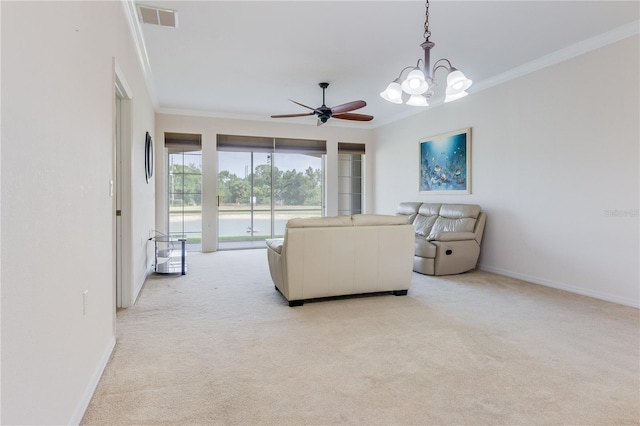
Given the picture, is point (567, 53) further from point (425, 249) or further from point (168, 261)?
point (168, 261)

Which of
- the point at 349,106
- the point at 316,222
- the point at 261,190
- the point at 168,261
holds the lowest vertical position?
the point at 168,261

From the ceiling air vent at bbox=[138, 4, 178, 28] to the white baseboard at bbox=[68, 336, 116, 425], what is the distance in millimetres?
2749

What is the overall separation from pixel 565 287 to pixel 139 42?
544 centimetres

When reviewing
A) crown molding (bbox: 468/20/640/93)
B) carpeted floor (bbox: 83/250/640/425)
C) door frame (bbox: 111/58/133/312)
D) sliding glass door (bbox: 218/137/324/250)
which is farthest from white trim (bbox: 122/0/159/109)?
crown molding (bbox: 468/20/640/93)

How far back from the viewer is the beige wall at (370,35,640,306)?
350 cm

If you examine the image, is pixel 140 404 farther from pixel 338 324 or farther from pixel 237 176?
pixel 237 176

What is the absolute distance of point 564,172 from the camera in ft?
13.3

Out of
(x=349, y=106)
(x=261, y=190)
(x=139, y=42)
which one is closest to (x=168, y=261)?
(x=261, y=190)

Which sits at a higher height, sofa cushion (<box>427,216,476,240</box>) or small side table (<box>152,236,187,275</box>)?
sofa cushion (<box>427,216,476,240</box>)

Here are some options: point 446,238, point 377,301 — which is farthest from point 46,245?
point 446,238

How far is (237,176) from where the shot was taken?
7.41 m

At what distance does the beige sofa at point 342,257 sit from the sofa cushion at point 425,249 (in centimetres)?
108

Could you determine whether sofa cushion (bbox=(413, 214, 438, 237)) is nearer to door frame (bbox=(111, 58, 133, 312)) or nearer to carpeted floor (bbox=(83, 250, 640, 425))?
carpeted floor (bbox=(83, 250, 640, 425))

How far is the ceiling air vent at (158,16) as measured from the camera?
3122 mm
